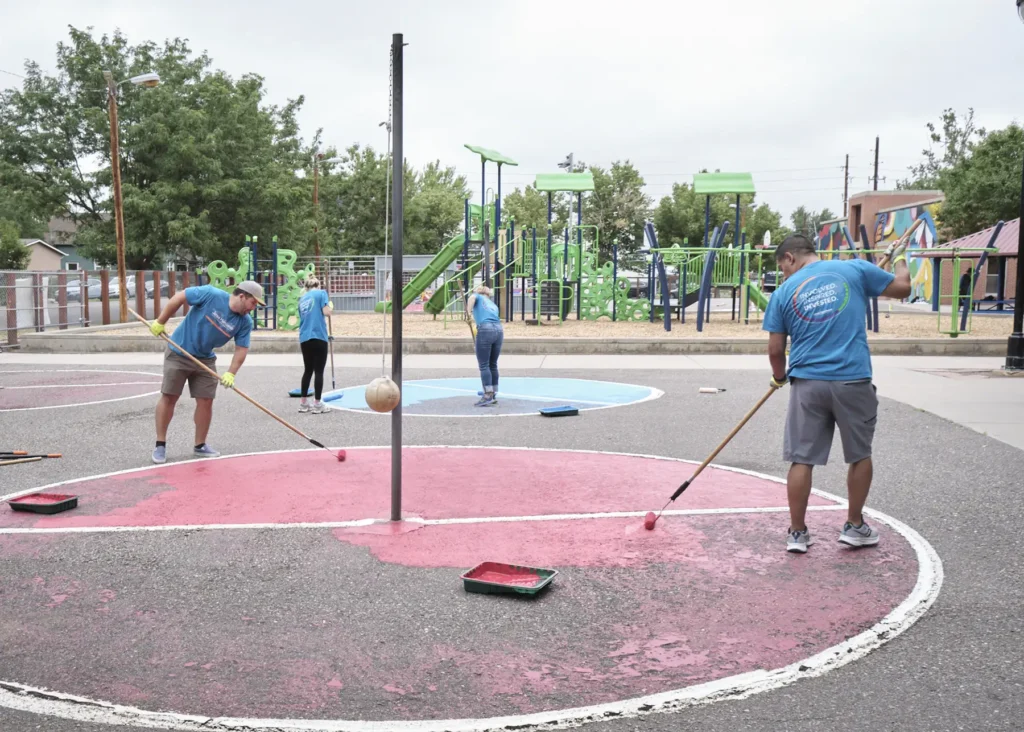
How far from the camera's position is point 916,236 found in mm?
40656

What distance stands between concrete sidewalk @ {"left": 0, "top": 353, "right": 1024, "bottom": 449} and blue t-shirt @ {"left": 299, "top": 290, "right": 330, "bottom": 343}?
4780mm

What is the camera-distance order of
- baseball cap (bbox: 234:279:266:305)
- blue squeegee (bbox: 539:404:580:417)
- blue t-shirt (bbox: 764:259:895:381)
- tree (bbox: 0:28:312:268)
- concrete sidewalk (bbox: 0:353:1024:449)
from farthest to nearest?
tree (bbox: 0:28:312:268) → concrete sidewalk (bbox: 0:353:1024:449) → blue squeegee (bbox: 539:404:580:417) → baseball cap (bbox: 234:279:266:305) → blue t-shirt (bbox: 764:259:895:381)

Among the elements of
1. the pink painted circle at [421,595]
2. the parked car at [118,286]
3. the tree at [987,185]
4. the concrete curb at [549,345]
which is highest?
the tree at [987,185]

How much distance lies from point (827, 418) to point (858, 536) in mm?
763

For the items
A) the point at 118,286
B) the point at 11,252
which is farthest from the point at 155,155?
the point at 11,252

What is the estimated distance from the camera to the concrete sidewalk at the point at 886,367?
10.9 meters

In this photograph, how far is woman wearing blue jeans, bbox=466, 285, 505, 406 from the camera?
437 inches

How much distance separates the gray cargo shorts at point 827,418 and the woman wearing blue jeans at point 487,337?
19.7 feet

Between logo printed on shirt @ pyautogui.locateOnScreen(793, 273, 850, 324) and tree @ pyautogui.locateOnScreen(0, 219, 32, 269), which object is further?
tree @ pyautogui.locateOnScreen(0, 219, 32, 269)

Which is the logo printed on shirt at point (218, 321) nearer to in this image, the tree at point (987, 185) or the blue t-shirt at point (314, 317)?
the blue t-shirt at point (314, 317)

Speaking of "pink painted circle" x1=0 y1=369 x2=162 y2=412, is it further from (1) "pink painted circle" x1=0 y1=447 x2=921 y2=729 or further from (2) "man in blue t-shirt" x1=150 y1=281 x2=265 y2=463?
(1) "pink painted circle" x1=0 y1=447 x2=921 y2=729

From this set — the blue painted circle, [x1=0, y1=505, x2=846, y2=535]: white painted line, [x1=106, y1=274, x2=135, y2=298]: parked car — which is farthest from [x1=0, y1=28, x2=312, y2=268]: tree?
[x1=0, y1=505, x2=846, y2=535]: white painted line

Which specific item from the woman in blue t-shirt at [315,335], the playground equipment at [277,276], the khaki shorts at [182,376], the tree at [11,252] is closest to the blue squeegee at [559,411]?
the woman in blue t-shirt at [315,335]

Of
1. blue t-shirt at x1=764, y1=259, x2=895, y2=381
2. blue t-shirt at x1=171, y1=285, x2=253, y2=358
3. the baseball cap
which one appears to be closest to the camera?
blue t-shirt at x1=764, y1=259, x2=895, y2=381
